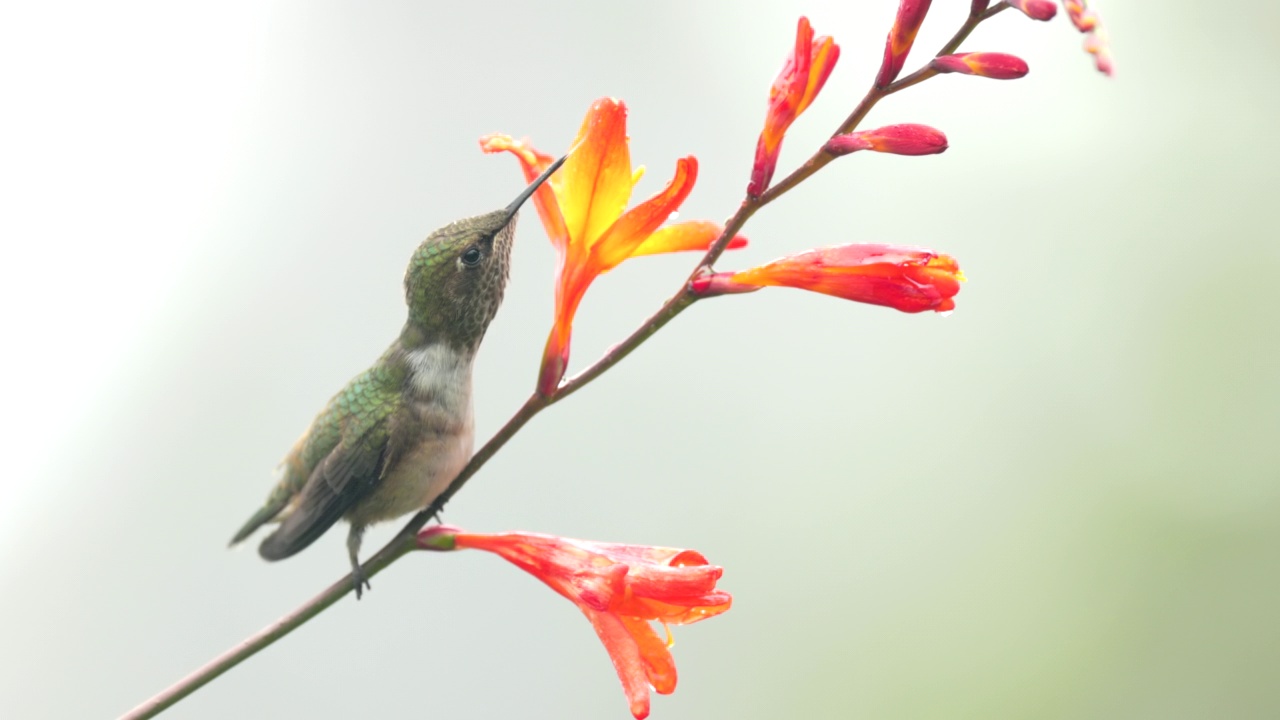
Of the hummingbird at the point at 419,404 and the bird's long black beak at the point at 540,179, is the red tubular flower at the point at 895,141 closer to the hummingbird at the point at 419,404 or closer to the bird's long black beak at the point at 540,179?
the bird's long black beak at the point at 540,179

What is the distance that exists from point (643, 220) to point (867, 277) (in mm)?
282

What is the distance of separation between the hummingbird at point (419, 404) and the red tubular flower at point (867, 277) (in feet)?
1.88

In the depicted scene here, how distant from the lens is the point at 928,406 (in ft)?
16.3

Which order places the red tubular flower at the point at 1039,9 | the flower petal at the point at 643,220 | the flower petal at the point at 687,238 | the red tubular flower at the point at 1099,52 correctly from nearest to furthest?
1. the red tubular flower at the point at 1099,52
2. the red tubular flower at the point at 1039,9
3. the flower petal at the point at 643,220
4. the flower petal at the point at 687,238

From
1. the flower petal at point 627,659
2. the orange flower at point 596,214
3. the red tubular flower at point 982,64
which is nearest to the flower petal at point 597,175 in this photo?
the orange flower at point 596,214

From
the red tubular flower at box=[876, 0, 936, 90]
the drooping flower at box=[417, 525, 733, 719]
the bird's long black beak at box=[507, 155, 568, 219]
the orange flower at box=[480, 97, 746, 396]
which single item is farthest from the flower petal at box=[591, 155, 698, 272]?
the drooping flower at box=[417, 525, 733, 719]

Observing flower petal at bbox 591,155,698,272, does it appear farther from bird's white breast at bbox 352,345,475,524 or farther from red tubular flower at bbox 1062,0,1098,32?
bird's white breast at bbox 352,345,475,524

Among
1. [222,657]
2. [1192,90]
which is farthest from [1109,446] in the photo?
[222,657]

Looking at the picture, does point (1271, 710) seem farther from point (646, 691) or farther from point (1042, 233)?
point (646, 691)

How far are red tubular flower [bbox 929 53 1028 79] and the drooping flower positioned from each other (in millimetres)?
608

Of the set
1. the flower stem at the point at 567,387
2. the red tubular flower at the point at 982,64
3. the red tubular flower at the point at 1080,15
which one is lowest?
the flower stem at the point at 567,387

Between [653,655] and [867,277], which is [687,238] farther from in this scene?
[653,655]

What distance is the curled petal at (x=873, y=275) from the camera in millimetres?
1216

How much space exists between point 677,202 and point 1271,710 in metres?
3.24
